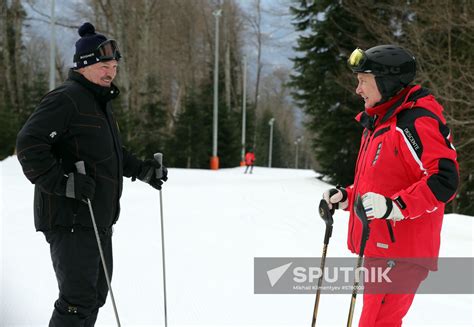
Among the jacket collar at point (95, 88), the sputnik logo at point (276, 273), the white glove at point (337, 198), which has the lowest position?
the sputnik logo at point (276, 273)

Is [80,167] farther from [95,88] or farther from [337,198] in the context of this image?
[337,198]

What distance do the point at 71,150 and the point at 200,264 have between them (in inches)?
111

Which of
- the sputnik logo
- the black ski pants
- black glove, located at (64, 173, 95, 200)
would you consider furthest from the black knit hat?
the sputnik logo

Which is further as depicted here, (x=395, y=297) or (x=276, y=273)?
(x=276, y=273)

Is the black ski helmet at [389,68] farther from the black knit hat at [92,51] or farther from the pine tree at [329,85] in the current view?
the pine tree at [329,85]

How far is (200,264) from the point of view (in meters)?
5.07

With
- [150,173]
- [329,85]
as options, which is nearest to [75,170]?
[150,173]

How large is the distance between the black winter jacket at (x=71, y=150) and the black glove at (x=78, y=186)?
41 millimetres

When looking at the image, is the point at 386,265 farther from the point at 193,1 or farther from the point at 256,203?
the point at 193,1

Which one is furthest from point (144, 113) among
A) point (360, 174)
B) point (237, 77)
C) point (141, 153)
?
point (360, 174)

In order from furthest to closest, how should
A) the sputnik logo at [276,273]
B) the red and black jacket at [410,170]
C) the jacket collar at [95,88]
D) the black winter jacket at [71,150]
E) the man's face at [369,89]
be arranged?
1. the sputnik logo at [276,273]
2. the jacket collar at [95,88]
3. the black winter jacket at [71,150]
4. the man's face at [369,89]
5. the red and black jacket at [410,170]

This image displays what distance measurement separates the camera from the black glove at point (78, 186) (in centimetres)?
240

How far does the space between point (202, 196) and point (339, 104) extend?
788 cm

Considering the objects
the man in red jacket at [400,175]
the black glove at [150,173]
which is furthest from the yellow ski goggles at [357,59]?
the black glove at [150,173]
